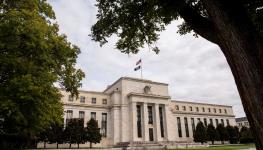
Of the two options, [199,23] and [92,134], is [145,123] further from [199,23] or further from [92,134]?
[199,23]

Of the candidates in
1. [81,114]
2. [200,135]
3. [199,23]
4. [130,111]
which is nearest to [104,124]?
[81,114]

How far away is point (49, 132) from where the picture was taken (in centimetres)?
3797

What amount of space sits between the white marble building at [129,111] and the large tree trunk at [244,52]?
145ft

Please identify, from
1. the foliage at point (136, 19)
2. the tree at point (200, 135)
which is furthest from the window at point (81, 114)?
the foliage at point (136, 19)

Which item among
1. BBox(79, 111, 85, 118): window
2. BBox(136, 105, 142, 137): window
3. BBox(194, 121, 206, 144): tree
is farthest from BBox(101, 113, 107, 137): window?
BBox(194, 121, 206, 144): tree

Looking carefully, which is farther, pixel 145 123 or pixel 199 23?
pixel 145 123

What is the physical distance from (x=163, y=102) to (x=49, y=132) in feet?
91.5

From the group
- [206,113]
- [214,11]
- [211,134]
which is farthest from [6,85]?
[206,113]

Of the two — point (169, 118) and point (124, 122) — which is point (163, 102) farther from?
point (124, 122)

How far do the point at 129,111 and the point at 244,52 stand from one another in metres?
48.1

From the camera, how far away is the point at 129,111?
51094mm

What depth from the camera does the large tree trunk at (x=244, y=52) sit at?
12.0 ft

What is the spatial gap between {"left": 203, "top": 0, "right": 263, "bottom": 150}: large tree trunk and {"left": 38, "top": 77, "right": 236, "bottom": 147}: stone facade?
43.8 m

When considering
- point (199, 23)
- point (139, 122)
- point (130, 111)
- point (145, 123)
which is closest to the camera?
point (199, 23)
